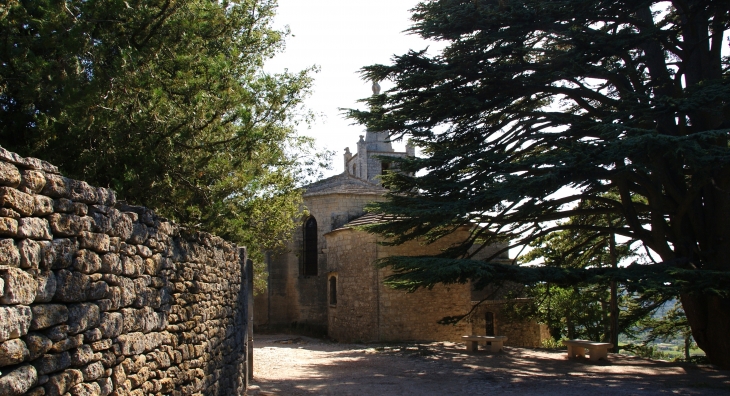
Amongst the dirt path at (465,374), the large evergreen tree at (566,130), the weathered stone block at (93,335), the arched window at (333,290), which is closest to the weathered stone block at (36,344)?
the weathered stone block at (93,335)

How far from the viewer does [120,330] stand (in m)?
4.23

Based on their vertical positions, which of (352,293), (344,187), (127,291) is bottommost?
(352,293)

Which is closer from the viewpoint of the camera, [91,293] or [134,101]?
[91,293]

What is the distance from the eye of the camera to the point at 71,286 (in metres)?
3.46

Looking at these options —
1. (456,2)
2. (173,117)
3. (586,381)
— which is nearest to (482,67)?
(456,2)

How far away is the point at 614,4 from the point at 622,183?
3.86 meters

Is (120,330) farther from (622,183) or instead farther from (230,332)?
(622,183)

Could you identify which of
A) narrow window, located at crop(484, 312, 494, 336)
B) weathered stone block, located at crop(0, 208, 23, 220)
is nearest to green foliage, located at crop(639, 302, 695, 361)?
narrow window, located at crop(484, 312, 494, 336)

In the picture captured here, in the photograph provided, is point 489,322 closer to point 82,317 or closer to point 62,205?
point 82,317

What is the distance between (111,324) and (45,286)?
3.23 ft

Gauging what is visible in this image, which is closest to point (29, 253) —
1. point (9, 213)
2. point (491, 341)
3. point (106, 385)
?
point (9, 213)

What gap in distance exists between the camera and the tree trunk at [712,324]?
1148 centimetres

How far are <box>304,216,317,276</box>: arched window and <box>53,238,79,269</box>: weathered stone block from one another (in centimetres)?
2088

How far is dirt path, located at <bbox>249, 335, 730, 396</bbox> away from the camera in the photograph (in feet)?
32.0
